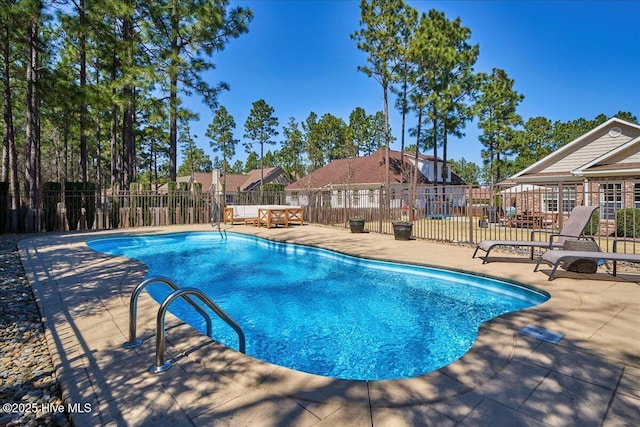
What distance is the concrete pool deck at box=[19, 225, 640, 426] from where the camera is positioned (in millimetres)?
1904

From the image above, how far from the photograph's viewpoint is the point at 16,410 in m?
2.07

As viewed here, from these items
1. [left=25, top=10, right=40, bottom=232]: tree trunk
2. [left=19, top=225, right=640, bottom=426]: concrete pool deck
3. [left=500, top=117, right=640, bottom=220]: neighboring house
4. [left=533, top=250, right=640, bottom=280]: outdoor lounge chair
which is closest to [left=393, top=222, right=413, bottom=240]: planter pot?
[left=500, top=117, right=640, bottom=220]: neighboring house

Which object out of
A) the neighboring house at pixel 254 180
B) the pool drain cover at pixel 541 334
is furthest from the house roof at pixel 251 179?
the pool drain cover at pixel 541 334

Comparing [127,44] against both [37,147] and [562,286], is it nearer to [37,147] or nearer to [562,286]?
[37,147]

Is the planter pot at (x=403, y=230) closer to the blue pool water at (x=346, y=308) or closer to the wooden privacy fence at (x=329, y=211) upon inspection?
the wooden privacy fence at (x=329, y=211)

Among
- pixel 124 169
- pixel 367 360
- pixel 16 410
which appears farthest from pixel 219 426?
pixel 124 169

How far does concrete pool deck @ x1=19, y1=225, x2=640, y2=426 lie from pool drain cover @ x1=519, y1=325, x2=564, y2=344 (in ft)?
0.25

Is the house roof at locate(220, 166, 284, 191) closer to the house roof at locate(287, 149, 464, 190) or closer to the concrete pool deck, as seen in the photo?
the house roof at locate(287, 149, 464, 190)

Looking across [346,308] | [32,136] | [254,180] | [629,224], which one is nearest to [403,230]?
[346,308]

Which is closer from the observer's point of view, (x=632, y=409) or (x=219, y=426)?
(x=219, y=426)

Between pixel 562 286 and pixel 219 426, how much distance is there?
16.6ft

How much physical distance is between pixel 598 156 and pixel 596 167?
3.53 metres

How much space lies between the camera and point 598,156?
50.9 ft

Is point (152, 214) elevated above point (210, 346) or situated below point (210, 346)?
above
